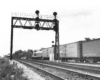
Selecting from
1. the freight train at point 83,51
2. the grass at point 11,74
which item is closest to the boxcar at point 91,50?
the freight train at point 83,51

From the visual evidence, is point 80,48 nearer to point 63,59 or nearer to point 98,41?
point 98,41

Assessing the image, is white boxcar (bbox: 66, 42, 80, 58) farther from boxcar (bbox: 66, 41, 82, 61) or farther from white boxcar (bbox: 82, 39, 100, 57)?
white boxcar (bbox: 82, 39, 100, 57)

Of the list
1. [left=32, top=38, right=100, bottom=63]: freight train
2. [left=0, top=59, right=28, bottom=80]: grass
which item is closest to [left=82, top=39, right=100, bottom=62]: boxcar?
[left=32, top=38, right=100, bottom=63]: freight train

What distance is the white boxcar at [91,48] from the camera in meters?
18.3

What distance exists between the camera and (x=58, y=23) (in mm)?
27516

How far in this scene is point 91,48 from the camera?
1964cm

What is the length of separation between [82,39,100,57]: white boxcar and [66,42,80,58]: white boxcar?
157 centimetres

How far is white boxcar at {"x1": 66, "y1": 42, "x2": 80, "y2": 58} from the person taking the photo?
23203 millimetres

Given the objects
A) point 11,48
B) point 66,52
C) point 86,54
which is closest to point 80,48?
point 86,54

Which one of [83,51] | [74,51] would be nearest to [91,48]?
[83,51]

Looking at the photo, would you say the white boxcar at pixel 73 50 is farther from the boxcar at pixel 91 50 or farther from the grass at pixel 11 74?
the grass at pixel 11 74

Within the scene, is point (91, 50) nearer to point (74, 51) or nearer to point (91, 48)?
point (91, 48)

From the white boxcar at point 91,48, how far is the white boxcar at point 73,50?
157cm

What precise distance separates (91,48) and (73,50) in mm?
4982
